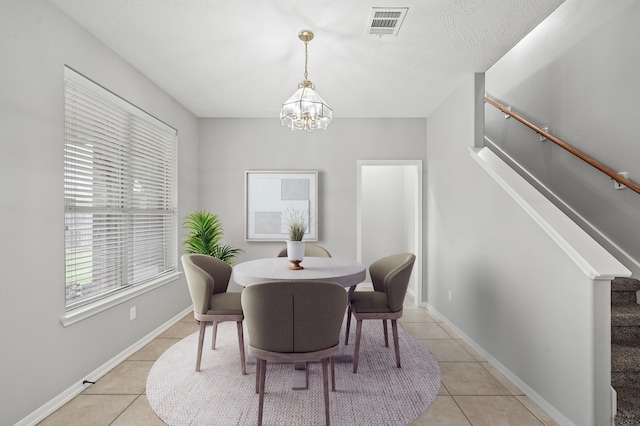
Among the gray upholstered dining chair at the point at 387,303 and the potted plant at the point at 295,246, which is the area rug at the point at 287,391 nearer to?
the gray upholstered dining chair at the point at 387,303

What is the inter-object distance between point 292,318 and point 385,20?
211cm

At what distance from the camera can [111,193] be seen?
2709mm

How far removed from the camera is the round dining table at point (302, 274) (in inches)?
84.2

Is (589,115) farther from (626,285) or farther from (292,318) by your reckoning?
(292,318)

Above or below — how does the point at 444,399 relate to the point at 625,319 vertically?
below

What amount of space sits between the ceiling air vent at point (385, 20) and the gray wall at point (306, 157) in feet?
7.09

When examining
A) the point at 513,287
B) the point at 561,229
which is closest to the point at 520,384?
the point at 513,287

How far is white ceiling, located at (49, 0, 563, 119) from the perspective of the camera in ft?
6.95

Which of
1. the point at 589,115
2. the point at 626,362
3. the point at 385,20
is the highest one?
the point at 385,20

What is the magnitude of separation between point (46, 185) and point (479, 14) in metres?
3.14

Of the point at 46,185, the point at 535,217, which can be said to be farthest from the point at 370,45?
the point at 46,185

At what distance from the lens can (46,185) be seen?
203 centimetres

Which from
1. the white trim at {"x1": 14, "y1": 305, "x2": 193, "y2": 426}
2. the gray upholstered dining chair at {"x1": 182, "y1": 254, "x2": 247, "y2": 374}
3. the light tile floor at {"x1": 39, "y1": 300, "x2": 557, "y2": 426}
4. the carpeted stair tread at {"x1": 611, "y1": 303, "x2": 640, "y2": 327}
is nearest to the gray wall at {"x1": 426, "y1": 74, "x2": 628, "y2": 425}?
the light tile floor at {"x1": 39, "y1": 300, "x2": 557, "y2": 426}

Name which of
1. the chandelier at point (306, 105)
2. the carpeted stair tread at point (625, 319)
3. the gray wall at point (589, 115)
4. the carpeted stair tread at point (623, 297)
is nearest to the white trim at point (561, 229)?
the carpeted stair tread at point (625, 319)
